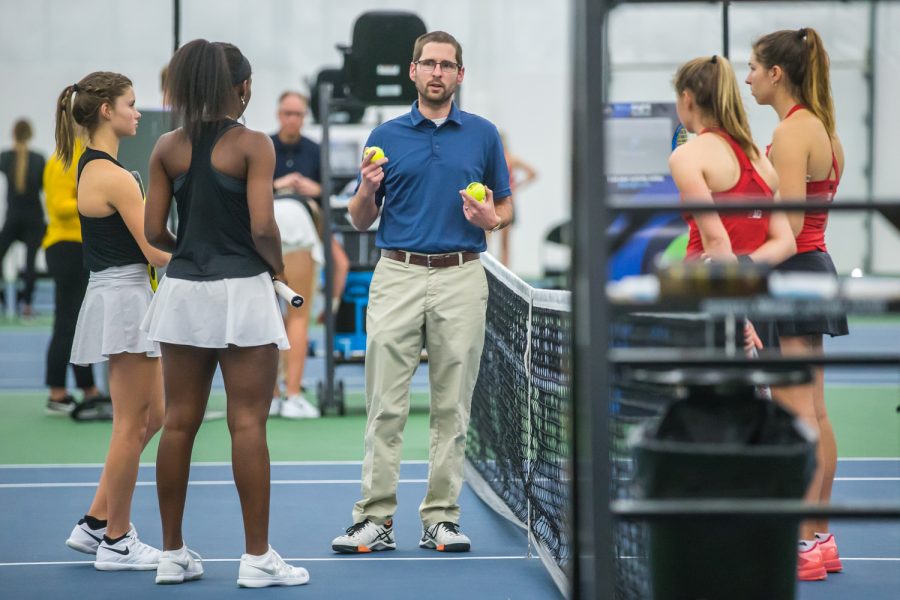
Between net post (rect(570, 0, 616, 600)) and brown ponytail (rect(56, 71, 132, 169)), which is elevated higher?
brown ponytail (rect(56, 71, 132, 169))

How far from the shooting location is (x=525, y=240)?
18.0 metres

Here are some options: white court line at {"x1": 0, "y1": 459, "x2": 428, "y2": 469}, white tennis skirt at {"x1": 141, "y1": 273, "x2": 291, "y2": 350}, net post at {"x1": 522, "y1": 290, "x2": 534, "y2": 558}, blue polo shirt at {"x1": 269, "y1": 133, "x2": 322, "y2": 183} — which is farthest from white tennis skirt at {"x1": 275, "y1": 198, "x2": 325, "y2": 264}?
white tennis skirt at {"x1": 141, "y1": 273, "x2": 291, "y2": 350}

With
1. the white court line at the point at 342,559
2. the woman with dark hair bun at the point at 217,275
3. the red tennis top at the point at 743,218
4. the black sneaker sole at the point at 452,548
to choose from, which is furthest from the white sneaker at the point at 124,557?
the red tennis top at the point at 743,218

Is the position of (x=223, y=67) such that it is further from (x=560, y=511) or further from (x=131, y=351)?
(x=560, y=511)

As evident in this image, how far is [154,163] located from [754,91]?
6.36ft

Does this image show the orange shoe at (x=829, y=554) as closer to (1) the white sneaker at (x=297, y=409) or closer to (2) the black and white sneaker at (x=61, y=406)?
(1) the white sneaker at (x=297, y=409)

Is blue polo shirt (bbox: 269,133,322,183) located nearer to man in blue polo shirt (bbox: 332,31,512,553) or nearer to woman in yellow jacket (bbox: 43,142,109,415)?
woman in yellow jacket (bbox: 43,142,109,415)

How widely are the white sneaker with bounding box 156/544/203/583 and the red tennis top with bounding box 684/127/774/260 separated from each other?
74.2 inches

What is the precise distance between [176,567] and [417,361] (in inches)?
45.5

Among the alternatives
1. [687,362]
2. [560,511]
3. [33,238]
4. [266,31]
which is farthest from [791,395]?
[266,31]

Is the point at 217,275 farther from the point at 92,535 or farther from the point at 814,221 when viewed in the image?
the point at 814,221

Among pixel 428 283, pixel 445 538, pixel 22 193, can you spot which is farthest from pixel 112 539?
pixel 22 193

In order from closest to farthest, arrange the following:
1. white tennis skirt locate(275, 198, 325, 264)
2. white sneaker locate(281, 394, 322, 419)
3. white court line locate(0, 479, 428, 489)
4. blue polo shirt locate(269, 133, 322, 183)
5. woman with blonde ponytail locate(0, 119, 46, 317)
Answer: white court line locate(0, 479, 428, 489) < white tennis skirt locate(275, 198, 325, 264) < white sneaker locate(281, 394, 322, 419) < blue polo shirt locate(269, 133, 322, 183) < woman with blonde ponytail locate(0, 119, 46, 317)

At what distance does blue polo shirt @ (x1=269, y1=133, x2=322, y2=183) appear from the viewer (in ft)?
29.0
